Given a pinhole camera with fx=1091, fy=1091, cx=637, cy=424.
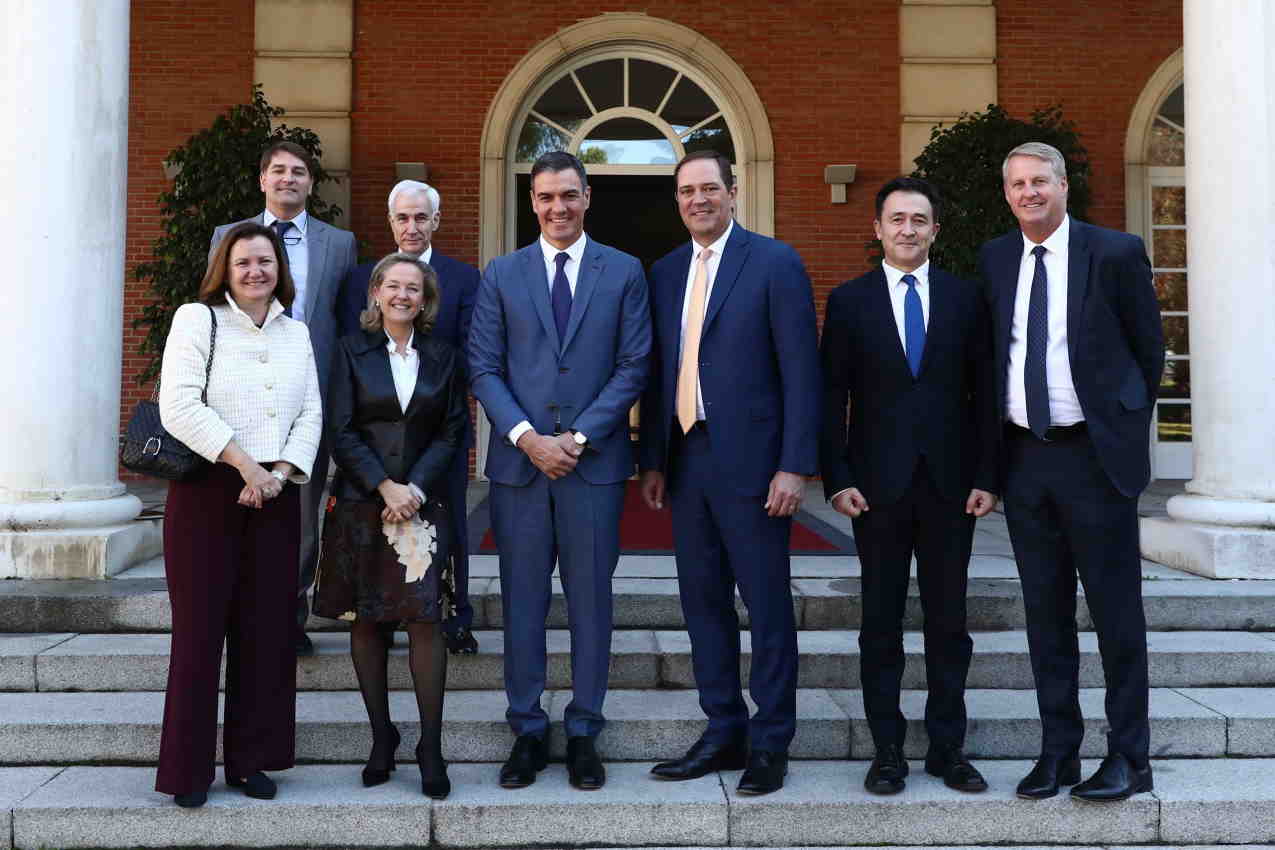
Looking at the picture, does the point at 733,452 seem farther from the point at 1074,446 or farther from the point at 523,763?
the point at 523,763

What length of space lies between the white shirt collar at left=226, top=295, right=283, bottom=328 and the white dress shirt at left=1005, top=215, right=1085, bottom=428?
2.20m

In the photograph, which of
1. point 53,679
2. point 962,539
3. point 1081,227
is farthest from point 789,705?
point 53,679

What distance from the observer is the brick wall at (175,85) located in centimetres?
912

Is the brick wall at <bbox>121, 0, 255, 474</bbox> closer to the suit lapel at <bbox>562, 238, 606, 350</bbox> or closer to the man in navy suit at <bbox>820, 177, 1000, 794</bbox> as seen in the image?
the suit lapel at <bbox>562, 238, 606, 350</bbox>

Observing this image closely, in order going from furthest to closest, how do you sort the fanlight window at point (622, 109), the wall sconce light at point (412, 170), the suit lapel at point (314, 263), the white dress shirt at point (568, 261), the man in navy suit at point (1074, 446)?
the fanlight window at point (622, 109), the wall sconce light at point (412, 170), the suit lapel at point (314, 263), the white dress shirt at point (568, 261), the man in navy suit at point (1074, 446)

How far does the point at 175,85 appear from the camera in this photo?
9133 mm

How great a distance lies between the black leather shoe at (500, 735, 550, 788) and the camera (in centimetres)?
330

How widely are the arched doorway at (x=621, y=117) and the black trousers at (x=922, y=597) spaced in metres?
6.33

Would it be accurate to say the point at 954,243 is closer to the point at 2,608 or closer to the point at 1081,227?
the point at 1081,227

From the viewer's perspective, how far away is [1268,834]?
3219 mm

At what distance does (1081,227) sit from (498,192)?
6.67m

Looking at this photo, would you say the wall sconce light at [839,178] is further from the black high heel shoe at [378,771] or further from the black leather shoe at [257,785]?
the black leather shoe at [257,785]

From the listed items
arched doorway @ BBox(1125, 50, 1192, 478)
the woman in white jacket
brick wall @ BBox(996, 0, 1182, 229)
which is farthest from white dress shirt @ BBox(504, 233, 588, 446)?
arched doorway @ BBox(1125, 50, 1192, 478)

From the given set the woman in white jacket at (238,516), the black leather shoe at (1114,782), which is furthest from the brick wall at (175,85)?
the black leather shoe at (1114,782)
